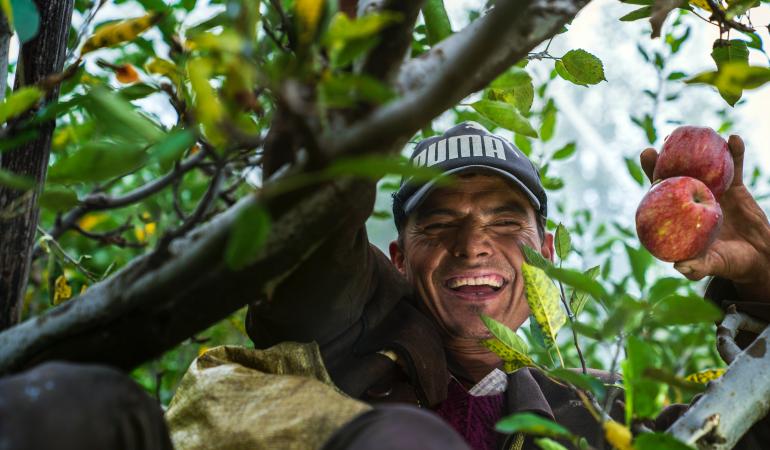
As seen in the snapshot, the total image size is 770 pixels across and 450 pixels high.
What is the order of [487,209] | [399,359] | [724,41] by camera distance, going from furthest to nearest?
[487,209] < [399,359] < [724,41]

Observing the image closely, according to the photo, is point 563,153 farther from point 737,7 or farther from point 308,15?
point 308,15

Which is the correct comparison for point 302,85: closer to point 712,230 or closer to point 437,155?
point 712,230

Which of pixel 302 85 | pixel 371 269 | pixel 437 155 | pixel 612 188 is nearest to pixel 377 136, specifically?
pixel 302 85

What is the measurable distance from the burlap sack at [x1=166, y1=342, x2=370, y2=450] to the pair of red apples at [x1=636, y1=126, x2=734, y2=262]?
0.68m

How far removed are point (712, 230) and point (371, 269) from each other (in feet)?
2.19

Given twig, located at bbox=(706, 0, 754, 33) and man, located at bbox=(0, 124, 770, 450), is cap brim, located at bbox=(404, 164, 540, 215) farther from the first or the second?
twig, located at bbox=(706, 0, 754, 33)

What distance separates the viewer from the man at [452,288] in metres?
1.55

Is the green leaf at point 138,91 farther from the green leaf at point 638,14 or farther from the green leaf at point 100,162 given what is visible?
the green leaf at point 638,14

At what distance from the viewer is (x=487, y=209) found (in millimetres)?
2033

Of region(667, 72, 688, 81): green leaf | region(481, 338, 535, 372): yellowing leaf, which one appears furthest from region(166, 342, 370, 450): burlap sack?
region(667, 72, 688, 81): green leaf

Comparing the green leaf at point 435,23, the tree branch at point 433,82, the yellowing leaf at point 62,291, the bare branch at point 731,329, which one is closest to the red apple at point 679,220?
the bare branch at point 731,329

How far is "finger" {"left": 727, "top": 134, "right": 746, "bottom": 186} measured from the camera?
1.70 meters

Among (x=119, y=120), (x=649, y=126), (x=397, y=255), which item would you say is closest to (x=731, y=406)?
(x=119, y=120)

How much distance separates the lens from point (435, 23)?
118 centimetres
